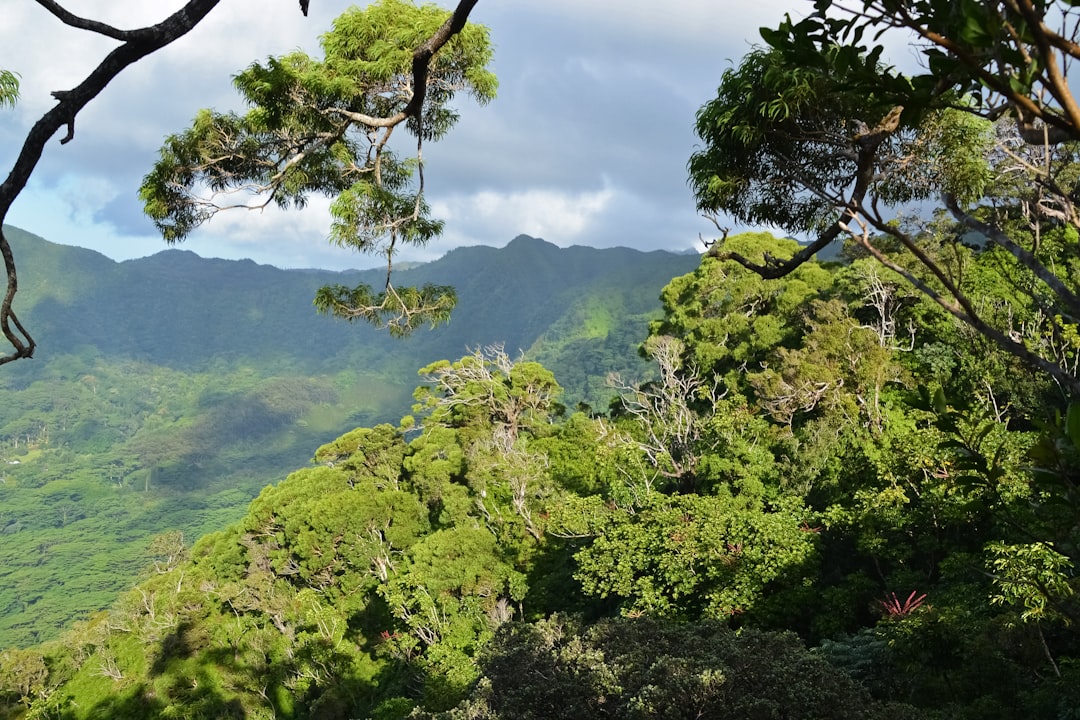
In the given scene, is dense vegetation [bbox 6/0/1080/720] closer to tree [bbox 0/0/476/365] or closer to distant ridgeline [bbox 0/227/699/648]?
tree [bbox 0/0/476/365]

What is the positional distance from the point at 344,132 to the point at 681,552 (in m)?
8.31

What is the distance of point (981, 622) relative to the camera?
24.4 feet

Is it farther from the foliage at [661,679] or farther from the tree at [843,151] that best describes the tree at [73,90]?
the foliage at [661,679]

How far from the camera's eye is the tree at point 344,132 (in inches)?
192

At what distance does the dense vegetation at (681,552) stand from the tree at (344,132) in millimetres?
3798

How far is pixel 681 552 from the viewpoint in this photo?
→ 10.9m

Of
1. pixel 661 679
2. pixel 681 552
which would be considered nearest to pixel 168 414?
pixel 681 552

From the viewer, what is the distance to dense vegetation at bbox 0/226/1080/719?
6156 mm

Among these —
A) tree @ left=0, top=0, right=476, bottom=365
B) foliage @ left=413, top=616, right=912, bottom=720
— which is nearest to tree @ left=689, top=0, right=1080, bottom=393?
tree @ left=0, top=0, right=476, bottom=365

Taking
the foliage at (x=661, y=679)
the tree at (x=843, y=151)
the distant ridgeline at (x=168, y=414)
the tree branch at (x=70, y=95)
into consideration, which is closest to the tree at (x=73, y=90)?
the tree branch at (x=70, y=95)

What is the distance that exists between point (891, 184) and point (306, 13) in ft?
11.6

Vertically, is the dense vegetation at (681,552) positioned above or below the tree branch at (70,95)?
below

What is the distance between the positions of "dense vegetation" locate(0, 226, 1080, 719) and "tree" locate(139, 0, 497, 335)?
3.80 meters

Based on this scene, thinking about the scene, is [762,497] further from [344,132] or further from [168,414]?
[168,414]
